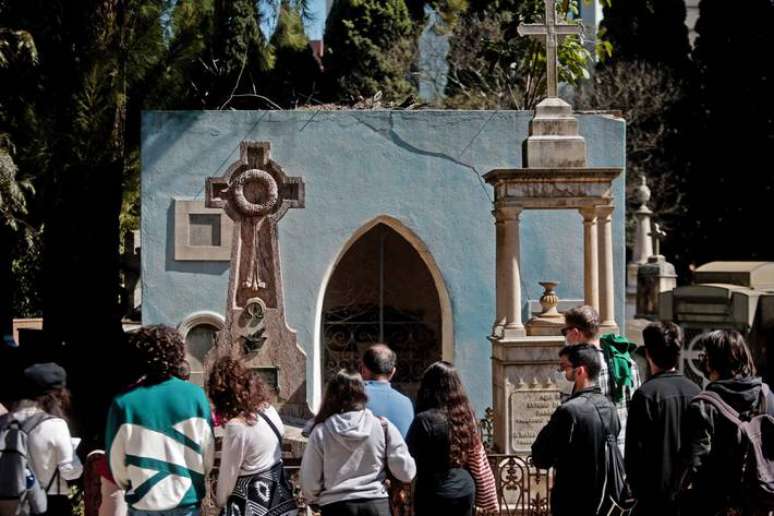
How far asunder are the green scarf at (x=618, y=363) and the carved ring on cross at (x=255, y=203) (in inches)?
171

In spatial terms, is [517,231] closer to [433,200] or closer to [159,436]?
[433,200]

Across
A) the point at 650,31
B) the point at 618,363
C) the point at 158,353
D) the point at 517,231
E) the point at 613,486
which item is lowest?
the point at 613,486

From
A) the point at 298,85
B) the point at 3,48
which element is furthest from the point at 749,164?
the point at 3,48

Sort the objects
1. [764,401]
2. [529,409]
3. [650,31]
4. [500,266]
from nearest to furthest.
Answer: [764,401] → [529,409] → [500,266] → [650,31]

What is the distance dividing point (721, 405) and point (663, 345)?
576mm

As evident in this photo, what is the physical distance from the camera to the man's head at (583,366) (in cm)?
575

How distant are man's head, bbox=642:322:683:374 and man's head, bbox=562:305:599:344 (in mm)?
761

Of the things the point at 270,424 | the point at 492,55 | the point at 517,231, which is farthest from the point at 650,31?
the point at 270,424

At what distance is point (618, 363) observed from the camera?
686cm

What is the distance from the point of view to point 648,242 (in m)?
26.6

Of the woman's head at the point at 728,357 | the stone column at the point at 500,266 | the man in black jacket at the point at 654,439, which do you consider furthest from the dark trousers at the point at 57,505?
the stone column at the point at 500,266

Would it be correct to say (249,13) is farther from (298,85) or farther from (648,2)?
(648,2)

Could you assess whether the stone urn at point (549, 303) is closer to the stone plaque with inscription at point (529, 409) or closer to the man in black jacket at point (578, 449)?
the stone plaque with inscription at point (529, 409)

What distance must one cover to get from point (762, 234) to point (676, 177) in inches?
124
